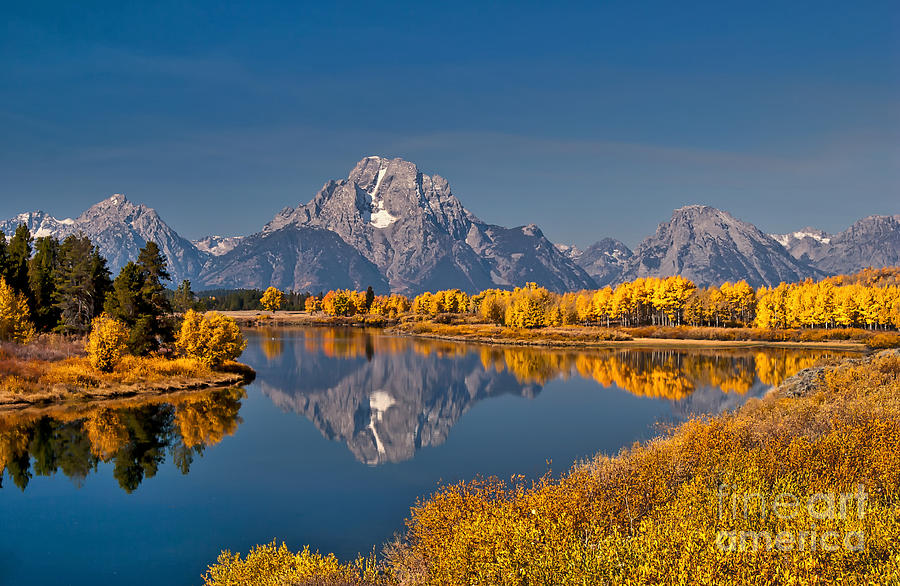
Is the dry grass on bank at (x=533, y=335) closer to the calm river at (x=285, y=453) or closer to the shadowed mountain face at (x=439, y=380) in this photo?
the shadowed mountain face at (x=439, y=380)

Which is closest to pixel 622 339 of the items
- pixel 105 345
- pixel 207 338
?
pixel 207 338

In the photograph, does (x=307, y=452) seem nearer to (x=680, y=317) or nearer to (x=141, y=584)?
(x=141, y=584)

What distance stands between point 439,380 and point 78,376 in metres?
41.5

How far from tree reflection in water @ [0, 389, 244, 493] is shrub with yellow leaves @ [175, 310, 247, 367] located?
15.7 metres

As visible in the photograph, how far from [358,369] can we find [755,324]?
11495 cm

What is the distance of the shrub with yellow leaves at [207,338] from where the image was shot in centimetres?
7157

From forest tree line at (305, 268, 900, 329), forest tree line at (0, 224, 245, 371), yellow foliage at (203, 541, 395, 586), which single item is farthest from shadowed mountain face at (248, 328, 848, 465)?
forest tree line at (305, 268, 900, 329)

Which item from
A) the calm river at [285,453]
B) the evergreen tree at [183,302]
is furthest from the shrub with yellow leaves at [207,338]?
the evergreen tree at [183,302]

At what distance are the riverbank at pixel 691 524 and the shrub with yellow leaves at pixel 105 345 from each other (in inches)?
1949

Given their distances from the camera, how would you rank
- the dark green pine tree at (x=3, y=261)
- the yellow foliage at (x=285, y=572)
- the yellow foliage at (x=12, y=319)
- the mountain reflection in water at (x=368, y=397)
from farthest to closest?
the dark green pine tree at (x=3, y=261)
the yellow foliage at (x=12, y=319)
the mountain reflection in water at (x=368, y=397)
the yellow foliage at (x=285, y=572)

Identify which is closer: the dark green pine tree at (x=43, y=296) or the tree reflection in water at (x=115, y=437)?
the tree reflection in water at (x=115, y=437)

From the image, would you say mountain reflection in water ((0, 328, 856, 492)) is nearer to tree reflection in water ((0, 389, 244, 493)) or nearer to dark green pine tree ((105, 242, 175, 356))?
tree reflection in water ((0, 389, 244, 493))

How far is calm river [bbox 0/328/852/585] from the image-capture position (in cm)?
2506

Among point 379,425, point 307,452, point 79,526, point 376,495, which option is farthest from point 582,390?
point 79,526
